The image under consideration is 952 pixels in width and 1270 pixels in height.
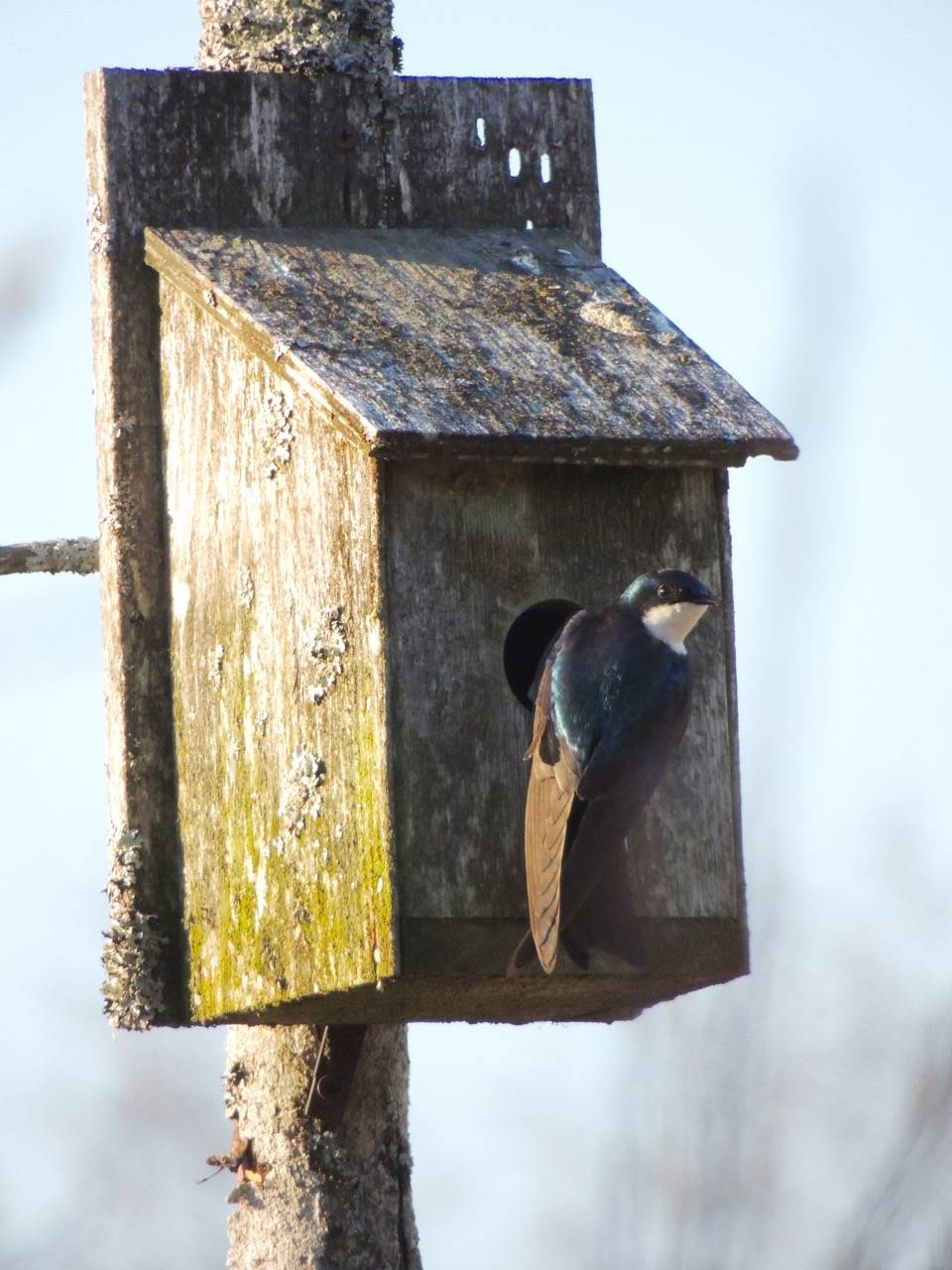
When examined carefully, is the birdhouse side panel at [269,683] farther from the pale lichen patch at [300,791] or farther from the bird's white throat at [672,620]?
the bird's white throat at [672,620]

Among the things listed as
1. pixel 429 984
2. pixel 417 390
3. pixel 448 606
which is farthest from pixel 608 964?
pixel 417 390

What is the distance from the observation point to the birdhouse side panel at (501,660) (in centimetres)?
348

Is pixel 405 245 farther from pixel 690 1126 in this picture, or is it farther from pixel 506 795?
pixel 690 1126

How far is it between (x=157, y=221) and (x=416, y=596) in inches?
38.7

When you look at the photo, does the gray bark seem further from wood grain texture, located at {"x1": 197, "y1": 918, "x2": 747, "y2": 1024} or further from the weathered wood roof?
the weathered wood roof

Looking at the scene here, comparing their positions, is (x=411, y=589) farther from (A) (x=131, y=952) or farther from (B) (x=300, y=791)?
(A) (x=131, y=952)

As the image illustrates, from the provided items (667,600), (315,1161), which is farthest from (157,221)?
(315,1161)

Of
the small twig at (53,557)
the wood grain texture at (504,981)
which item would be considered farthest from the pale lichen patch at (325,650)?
the small twig at (53,557)

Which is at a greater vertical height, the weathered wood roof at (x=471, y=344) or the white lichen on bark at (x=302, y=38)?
the white lichen on bark at (x=302, y=38)

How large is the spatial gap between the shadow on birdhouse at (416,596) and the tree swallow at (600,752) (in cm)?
8

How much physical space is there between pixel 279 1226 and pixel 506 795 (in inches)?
36.8

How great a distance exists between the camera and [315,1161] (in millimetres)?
4023

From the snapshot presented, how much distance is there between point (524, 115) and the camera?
435 centimetres

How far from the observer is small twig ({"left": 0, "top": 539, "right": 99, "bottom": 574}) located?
13.8 feet
